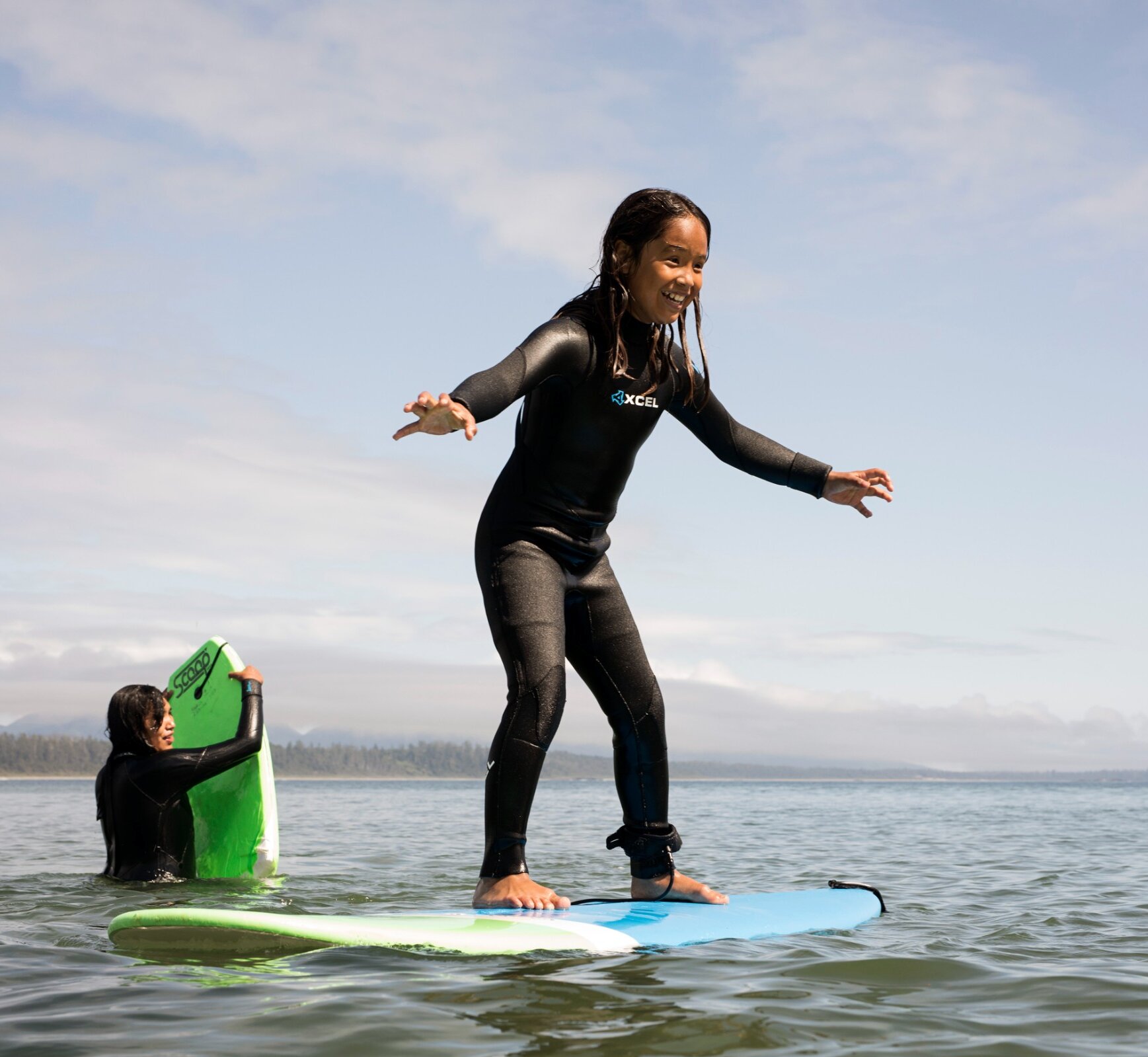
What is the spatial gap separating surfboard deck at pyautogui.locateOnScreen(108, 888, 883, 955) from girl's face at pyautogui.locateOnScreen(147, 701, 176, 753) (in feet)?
8.75

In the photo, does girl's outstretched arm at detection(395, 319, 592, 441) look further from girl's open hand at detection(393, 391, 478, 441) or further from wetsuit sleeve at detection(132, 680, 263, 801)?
wetsuit sleeve at detection(132, 680, 263, 801)

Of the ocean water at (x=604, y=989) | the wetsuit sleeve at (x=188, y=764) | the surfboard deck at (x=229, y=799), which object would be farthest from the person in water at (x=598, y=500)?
the surfboard deck at (x=229, y=799)

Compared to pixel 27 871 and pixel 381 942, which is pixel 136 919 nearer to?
pixel 381 942

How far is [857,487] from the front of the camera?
4.63 m

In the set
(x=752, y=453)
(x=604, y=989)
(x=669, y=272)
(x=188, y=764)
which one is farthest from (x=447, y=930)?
(x=188, y=764)

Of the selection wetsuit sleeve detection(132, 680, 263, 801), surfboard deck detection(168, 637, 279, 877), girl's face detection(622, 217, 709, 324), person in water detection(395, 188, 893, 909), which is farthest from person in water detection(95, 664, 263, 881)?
girl's face detection(622, 217, 709, 324)

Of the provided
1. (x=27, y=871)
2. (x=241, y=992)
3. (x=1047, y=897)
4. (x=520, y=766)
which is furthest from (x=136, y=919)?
(x=27, y=871)

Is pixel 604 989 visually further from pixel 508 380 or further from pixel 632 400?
pixel 632 400

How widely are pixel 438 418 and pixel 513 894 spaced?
1.71 metres

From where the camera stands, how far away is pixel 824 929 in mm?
4496

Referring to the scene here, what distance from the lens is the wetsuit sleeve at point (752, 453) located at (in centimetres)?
468

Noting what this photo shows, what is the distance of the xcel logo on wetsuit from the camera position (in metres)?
4.22

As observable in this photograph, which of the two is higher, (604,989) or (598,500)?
(598,500)

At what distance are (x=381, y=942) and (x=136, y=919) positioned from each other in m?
0.77
